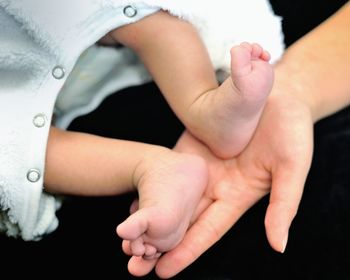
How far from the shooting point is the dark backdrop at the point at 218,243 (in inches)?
26.9

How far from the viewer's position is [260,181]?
74cm

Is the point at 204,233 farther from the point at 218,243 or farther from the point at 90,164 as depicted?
the point at 90,164

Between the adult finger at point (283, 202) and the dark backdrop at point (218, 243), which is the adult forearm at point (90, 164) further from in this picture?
the adult finger at point (283, 202)

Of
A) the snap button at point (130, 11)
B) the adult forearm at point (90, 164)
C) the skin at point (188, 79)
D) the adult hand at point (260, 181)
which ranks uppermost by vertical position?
the snap button at point (130, 11)

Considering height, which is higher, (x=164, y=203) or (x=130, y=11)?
(x=130, y=11)

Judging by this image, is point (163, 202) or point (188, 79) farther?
point (188, 79)

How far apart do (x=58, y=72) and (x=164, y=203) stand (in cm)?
24

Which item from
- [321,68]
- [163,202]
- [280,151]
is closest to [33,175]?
[163,202]

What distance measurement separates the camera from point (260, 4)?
829 millimetres

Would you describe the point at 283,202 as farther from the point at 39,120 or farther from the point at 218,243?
the point at 39,120

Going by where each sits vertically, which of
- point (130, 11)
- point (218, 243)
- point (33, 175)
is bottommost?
point (218, 243)

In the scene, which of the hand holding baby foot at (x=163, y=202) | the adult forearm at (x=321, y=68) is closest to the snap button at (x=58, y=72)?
the hand holding baby foot at (x=163, y=202)

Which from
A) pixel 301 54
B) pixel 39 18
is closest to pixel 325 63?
pixel 301 54

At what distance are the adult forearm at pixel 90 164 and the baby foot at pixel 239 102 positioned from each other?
0.28 feet
